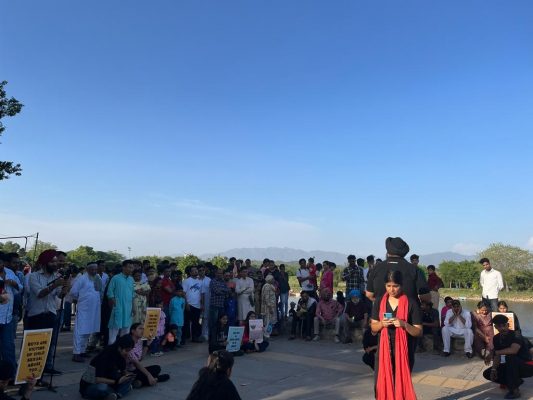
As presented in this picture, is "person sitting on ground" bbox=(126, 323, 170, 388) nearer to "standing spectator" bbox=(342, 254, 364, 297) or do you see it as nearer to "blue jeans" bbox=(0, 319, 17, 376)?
"blue jeans" bbox=(0, 319, 17, 376)

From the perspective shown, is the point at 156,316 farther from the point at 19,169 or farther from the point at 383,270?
the point at 19,169

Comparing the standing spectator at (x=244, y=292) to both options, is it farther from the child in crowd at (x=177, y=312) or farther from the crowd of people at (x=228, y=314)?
the child in crowd at (x=177, y=312)

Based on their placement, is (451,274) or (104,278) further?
(451,274)

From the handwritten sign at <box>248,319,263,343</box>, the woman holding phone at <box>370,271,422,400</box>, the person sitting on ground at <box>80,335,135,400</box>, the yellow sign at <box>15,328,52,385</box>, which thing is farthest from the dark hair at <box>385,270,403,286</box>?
the handwritten sign at <box>248,319,263,343</box>

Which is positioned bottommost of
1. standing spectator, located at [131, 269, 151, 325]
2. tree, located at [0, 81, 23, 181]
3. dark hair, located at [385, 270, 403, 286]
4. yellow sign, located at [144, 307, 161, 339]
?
yellow sign, located at [144, 307, 161, 339]

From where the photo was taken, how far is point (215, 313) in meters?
9.61

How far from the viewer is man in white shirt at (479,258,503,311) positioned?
31.2ft

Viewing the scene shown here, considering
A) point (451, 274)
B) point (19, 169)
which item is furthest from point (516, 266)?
point (19, 169)

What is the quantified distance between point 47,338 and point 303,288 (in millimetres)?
7325

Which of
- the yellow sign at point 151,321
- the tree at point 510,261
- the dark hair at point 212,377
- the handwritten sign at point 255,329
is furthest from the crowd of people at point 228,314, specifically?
the tree at point 510,261

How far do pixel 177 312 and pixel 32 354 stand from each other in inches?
161

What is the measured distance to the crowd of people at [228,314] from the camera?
4293mm

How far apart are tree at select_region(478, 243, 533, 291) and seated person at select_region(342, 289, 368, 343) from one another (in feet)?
170

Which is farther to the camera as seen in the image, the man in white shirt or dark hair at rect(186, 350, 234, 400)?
the man in white shirt
